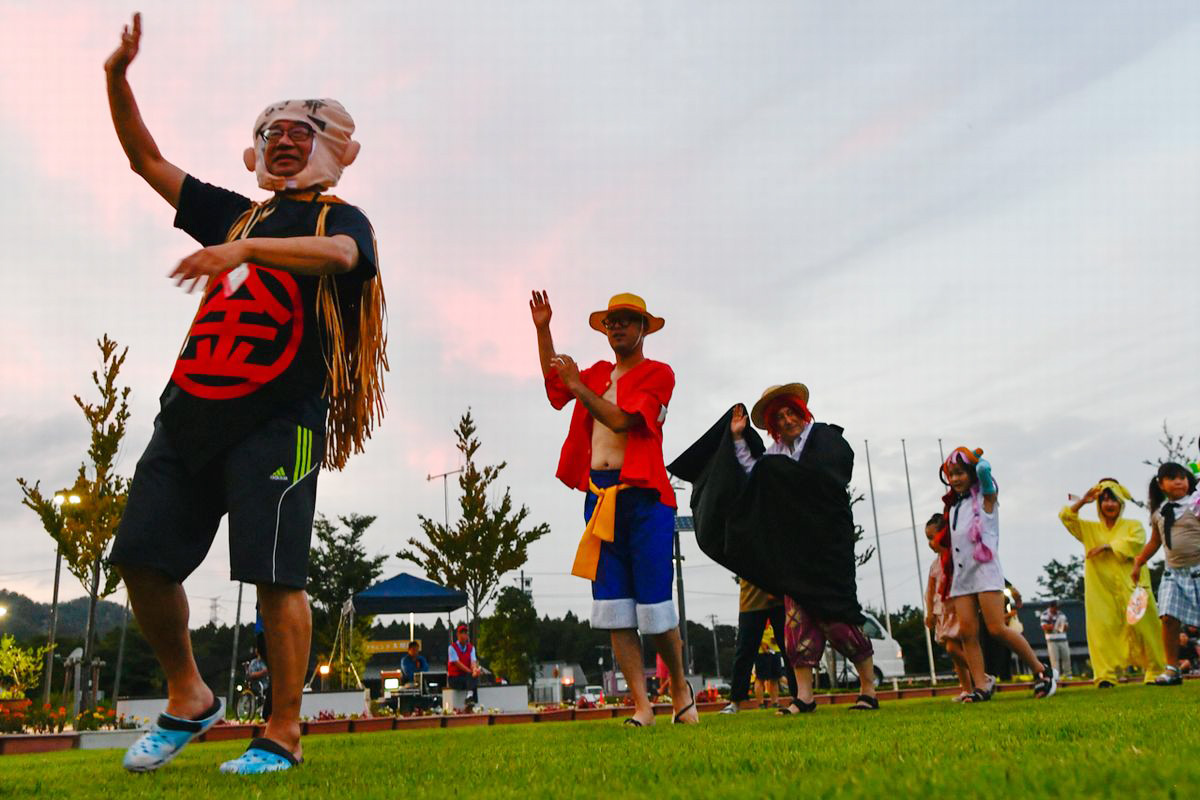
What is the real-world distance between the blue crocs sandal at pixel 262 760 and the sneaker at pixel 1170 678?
8114 mm

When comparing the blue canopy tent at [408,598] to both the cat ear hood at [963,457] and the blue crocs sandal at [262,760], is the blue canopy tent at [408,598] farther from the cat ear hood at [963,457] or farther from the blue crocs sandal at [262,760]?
the blue crocs sandal at [262,760]

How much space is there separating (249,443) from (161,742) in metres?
0.99

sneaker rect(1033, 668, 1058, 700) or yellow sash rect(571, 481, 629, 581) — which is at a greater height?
yellow sash rect(571, 481, 629, 581)

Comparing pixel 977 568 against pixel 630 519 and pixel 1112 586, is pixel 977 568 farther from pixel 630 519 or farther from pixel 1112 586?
pixel 1112 586

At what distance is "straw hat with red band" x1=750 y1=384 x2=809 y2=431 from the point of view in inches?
278


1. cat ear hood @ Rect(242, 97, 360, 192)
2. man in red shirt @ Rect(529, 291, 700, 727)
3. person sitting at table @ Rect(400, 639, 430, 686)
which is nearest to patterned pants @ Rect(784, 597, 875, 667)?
man in red shirt @ Rect(529, 291, 700, 727)

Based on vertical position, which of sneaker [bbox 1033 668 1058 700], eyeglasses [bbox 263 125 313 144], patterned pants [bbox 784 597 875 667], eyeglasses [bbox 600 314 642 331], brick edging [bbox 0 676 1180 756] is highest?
eyeglasses [bbox 263 125 313 144]

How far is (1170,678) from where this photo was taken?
332 inches

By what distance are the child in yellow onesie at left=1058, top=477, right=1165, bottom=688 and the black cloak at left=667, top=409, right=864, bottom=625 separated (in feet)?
14.6

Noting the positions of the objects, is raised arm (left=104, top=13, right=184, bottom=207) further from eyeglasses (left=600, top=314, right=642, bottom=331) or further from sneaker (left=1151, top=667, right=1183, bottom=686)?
sneaker (left=1151, top=667, right=1183, bottom=686)

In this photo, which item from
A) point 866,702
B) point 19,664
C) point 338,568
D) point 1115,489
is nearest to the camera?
point 866,702

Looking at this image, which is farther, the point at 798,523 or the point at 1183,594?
the point at 1183,594

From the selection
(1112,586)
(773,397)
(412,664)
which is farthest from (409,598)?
(773,397)

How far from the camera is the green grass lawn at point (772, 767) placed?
168 cm
